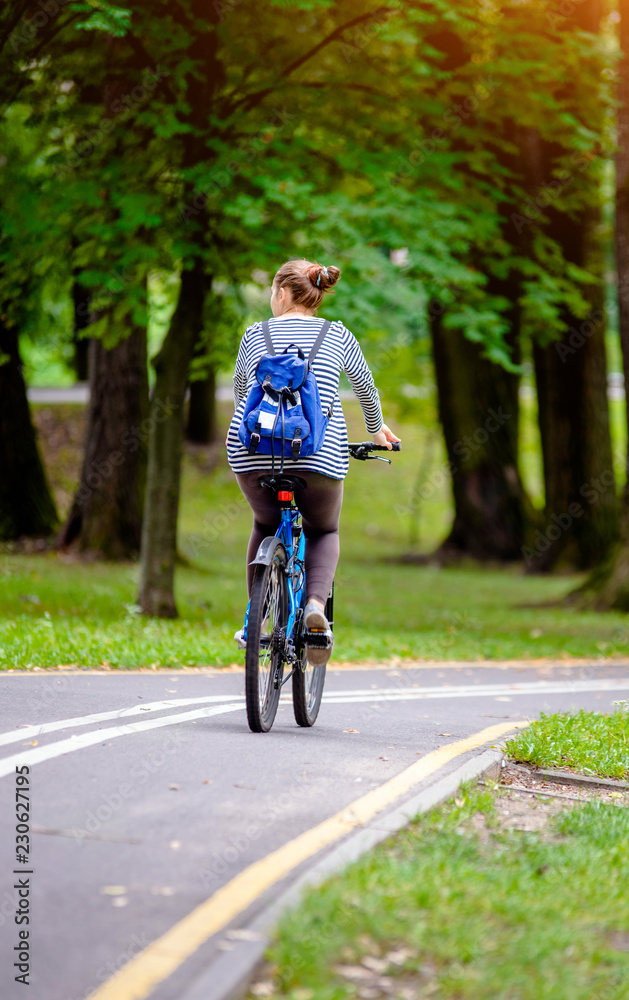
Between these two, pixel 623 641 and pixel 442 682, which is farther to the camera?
pixel 623 641

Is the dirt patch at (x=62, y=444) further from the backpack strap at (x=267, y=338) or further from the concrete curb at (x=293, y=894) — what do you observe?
the concrete curb at (x=293, y=894)

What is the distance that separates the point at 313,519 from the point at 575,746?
1.91m

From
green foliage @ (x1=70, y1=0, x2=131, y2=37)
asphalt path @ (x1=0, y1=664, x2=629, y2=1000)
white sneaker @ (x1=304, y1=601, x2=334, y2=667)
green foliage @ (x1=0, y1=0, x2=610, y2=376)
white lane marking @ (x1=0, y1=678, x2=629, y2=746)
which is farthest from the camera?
green foliage @ (x1=0, y1=0, x2=610, y2=376)

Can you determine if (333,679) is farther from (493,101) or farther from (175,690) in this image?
(493,101)

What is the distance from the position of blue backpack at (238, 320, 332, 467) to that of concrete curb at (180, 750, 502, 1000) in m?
1.69

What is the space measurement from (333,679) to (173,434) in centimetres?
400

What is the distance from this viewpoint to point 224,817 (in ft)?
13.6

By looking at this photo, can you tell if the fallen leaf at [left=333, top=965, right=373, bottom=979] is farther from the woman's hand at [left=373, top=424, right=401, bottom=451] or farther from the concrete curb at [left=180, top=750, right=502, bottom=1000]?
the woman's hand at [left=373, top=424, right=401, bottom=451]

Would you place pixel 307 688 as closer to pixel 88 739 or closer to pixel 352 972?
pixel 88 739

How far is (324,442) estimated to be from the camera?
18.0 ft

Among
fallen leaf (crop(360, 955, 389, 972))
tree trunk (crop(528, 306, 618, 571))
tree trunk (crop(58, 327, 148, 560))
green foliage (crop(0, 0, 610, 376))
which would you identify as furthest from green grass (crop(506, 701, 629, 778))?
tree trunk (crop(528, 306, 618, 571))

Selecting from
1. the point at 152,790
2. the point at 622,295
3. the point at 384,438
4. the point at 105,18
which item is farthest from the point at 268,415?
the point at 622,295

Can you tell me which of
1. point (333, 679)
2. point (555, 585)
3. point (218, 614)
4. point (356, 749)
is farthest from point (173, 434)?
point (555, 585)

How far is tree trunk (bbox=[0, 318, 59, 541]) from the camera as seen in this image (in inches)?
736
